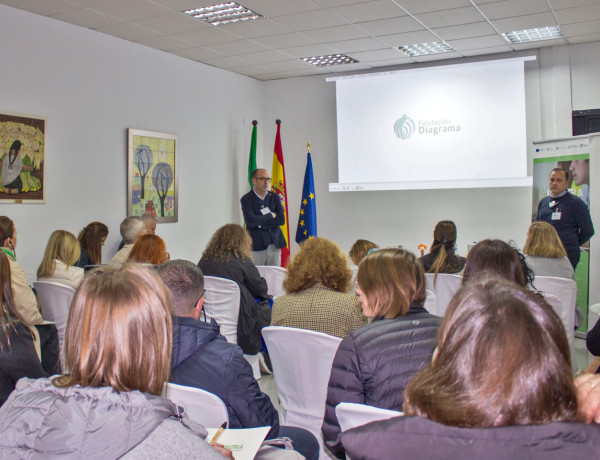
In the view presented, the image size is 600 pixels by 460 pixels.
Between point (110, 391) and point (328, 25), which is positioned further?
point (328, 25)

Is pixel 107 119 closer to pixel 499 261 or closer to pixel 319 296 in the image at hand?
pixel 319 296

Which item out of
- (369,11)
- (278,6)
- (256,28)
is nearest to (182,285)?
(278,6)

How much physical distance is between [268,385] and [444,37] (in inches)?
160

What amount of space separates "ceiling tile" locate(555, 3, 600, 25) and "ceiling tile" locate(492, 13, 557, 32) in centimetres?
9

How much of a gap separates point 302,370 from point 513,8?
13.6 ft

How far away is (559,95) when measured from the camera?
21.2 ft

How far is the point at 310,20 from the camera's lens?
209 inches

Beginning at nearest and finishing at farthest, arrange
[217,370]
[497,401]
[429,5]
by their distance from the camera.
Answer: [497,401] → [217,370] → [429,5]

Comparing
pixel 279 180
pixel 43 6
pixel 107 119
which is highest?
pixel 43 6

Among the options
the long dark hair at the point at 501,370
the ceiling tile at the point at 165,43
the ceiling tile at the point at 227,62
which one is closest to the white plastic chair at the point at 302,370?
the long dark hair at the point at 501,370

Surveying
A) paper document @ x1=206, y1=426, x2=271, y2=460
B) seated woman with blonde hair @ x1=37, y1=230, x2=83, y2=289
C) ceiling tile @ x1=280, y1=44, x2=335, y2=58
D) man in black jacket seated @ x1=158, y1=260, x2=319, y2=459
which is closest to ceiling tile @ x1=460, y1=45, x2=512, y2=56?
ceiling tile @ x1=280, y1=44, x2=335, y2=58

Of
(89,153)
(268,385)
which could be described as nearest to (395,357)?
(268,385)

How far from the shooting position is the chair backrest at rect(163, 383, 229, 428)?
5.55 feet

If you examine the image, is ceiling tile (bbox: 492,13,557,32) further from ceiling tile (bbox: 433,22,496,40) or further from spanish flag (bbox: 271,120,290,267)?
spanish flag (bbox: 271,120,290,267)
